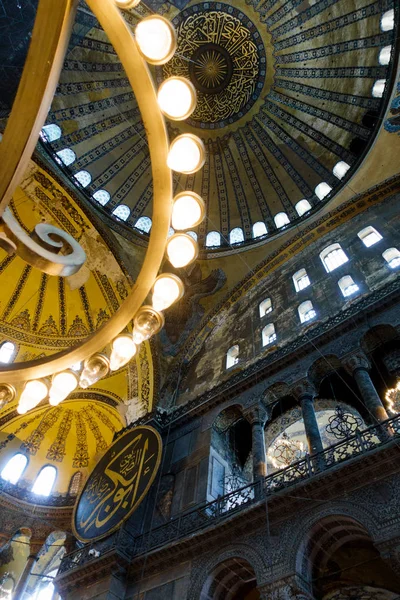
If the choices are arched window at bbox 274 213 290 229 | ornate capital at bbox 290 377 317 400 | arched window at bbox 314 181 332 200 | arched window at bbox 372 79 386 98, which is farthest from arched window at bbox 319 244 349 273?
arched window at bbox 372 79 386 98

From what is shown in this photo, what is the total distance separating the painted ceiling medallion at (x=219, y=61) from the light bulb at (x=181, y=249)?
37.3 feet

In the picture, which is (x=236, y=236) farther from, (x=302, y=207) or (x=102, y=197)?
(x=102, y=197)

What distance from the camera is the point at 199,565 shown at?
5.67 meters

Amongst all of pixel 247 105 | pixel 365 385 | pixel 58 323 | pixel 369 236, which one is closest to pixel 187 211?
pixel 365 385

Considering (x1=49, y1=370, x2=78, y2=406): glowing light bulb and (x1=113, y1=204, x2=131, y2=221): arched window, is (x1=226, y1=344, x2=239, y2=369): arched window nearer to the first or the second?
(x1=113, y1=204, x2=131, y2=221): arched window

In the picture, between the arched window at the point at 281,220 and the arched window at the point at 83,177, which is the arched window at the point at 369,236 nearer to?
the arched window at the point at 281,220

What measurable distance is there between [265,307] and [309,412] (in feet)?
12.4

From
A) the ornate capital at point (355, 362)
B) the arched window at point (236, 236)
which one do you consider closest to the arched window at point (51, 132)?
the arched window at point (236, 236)

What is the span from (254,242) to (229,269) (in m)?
1.08

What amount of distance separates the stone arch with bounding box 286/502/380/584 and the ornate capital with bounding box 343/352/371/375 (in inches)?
89.3

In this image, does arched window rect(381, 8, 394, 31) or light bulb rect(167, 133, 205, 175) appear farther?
arched window rect(381, 8, 394, 31)

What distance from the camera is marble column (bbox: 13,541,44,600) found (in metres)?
9.12

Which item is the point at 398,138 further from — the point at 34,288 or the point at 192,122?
the point at 34,288

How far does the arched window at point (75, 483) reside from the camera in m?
11.3
